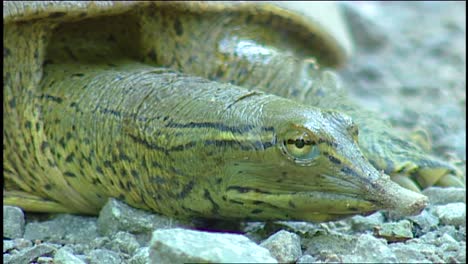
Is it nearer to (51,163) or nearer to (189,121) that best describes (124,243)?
(189,121)

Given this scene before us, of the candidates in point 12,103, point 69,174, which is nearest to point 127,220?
point 69,174

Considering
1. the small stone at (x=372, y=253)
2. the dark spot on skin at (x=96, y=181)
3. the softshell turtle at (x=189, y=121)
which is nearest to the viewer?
the small stone at (x=372, y=253)

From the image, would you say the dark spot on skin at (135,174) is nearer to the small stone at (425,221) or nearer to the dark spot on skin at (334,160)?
the dark spot on skin at (334,160)

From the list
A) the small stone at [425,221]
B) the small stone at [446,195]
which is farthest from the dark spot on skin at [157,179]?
the small stone at [446,195]

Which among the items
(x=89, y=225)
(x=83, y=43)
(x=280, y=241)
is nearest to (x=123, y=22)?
(x=83, y=43)

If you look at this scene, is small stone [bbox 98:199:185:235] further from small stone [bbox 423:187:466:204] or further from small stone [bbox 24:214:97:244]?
small stone [bbox 423:187:466:204]

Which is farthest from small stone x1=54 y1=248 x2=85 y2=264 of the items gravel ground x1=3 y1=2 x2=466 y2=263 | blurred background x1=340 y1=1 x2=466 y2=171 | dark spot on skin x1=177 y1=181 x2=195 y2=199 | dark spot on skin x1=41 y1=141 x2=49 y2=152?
blurred background x1=340 y1=1 x2=466 y2=171
